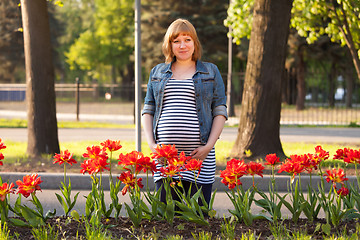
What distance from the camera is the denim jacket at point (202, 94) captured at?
4031 mm

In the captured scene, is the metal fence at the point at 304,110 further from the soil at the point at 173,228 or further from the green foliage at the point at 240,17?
the soil at the point at 173,228

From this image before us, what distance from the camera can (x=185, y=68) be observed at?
4.18 metres

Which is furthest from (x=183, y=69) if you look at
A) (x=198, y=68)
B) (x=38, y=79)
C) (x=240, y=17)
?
(x=240, y=17)

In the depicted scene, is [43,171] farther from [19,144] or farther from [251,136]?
[19,144]

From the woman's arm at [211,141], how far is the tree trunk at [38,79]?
5.84m

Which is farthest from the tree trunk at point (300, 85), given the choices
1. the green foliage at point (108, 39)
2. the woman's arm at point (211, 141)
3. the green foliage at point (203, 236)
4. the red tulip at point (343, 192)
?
the green foliage at point (203, 236)

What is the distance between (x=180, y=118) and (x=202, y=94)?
0.25 metres

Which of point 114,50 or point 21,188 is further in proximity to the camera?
point 114,50

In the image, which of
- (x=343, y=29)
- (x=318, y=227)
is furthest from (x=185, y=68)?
(x=343, y=29)

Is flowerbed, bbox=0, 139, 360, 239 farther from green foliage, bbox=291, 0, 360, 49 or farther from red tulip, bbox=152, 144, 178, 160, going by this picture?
green foliage, bbox=291, 0, 360, 49

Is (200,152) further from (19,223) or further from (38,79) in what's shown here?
(38,79)

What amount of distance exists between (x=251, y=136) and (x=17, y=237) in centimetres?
591

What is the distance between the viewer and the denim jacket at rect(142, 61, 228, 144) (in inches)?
159

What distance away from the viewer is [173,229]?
3928 mm
